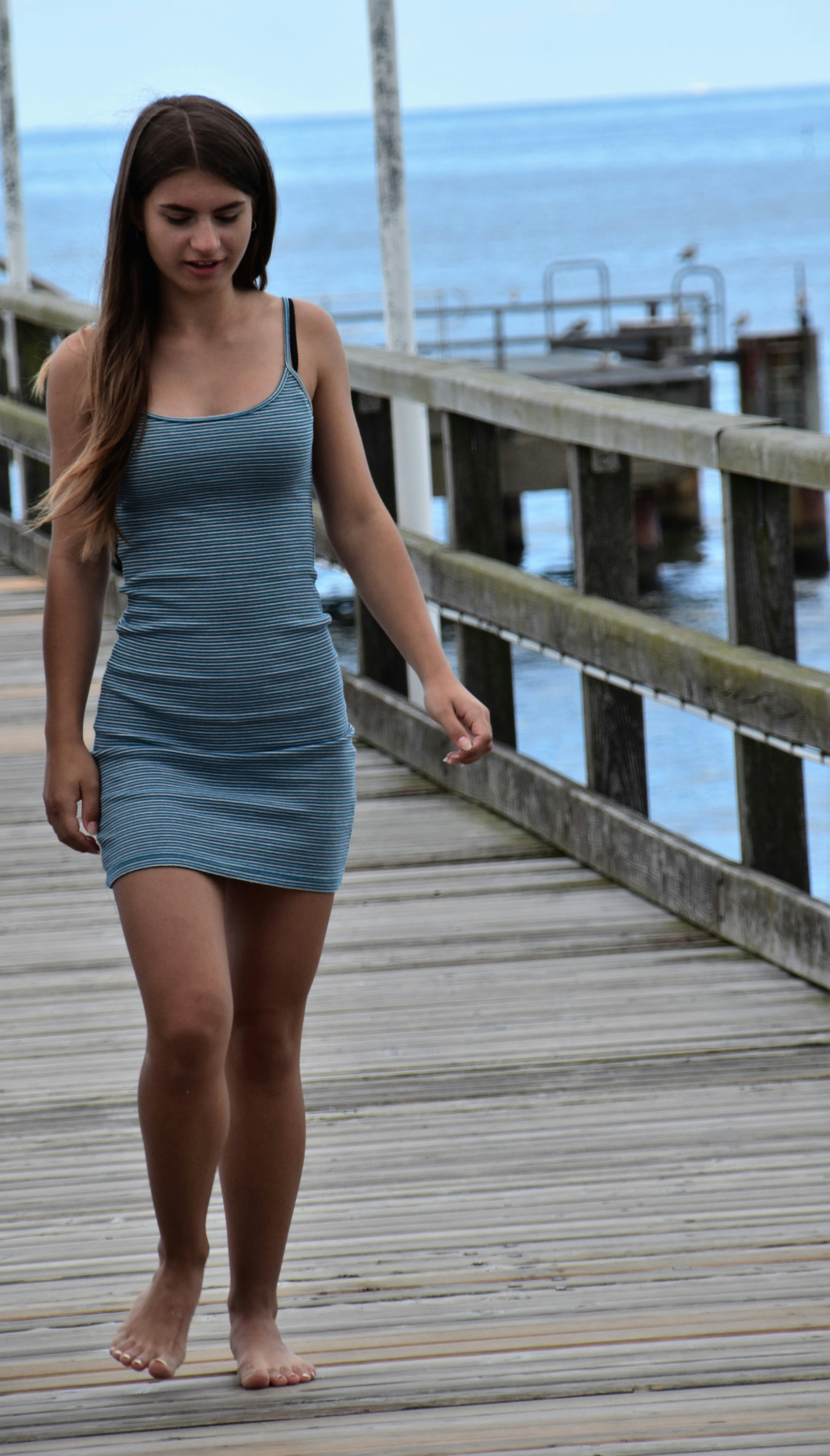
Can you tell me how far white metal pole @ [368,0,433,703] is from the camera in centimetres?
589

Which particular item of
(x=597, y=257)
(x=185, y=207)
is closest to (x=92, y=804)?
(x=185, y=207)

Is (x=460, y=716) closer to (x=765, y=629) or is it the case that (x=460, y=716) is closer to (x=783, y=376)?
(x=765, y=629)

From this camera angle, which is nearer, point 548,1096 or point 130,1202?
point 130,1202

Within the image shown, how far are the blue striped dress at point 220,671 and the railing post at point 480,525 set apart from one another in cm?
253

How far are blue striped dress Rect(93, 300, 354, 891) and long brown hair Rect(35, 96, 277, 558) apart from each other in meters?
0.04

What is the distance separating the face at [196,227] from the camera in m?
2.29

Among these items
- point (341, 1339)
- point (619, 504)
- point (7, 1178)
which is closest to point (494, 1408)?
point (341, 1339)

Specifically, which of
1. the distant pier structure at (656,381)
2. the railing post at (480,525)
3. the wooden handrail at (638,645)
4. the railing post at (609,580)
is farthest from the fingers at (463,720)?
the distant pier structure at (656,381)

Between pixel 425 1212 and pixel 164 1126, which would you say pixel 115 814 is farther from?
pixel 425 1212

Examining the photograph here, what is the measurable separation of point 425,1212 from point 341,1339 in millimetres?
365

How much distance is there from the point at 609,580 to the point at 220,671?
7.43ft

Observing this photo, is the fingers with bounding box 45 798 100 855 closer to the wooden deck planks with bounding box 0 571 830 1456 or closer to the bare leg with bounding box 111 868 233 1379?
the bare leg with bounding box 111 868 233 1379

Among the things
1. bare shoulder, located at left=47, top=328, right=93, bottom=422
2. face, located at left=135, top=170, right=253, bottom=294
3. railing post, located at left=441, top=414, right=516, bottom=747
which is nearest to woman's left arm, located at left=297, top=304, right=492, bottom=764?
face, located at left=135, top=170, right=253, bottom=294

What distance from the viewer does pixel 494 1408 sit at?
7.65 feet
